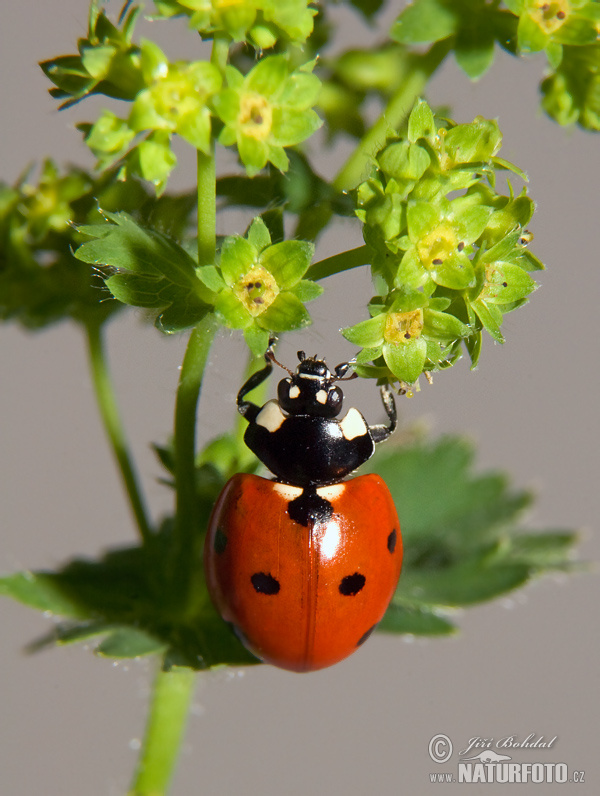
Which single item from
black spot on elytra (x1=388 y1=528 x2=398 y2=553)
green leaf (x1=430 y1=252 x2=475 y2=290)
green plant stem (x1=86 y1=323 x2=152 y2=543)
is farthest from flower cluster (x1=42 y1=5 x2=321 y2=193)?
black spot on elytra (x1=388 y1=528 x2=398 y2=553)

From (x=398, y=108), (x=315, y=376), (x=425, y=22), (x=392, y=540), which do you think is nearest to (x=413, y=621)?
(x=392, y=540)

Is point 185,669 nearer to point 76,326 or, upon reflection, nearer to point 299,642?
point 299,642

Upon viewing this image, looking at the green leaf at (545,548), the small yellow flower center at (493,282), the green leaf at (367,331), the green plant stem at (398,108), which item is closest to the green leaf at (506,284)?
the small yellow flower center at (493,282)

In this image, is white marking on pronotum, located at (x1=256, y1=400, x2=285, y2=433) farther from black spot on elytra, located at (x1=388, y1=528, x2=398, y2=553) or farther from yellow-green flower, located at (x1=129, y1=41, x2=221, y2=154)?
yellow-green flower, located at (x1=129, y1=41, x2=221, y2=154)

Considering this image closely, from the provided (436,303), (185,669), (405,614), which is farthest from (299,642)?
(436,303)

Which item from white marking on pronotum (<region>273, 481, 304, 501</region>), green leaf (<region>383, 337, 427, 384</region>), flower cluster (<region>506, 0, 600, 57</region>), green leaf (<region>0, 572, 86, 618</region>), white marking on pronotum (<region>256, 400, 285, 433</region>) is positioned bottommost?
green leaf (<region>0, 572, 86, 618</region>)
